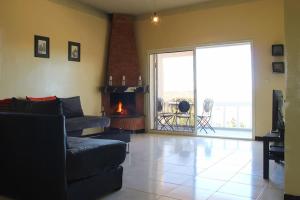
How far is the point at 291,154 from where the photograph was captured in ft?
8.64

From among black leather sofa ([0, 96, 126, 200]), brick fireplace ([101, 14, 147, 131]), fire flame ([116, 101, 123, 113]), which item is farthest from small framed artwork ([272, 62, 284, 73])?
black leather sofa ([0, 96, 126, 200])

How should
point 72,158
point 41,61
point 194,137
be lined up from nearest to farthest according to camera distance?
point 72,158 → point 41,61 → point 194,137

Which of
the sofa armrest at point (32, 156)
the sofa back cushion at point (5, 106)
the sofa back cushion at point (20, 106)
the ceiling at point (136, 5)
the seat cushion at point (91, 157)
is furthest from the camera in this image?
the ceiling at point (136, 5)

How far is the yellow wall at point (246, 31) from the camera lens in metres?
5.86

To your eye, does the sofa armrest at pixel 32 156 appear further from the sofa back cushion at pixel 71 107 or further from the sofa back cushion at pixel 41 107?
the sofa back cushion at pixel 71 107

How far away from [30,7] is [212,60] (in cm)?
557

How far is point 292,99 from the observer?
2611 mm

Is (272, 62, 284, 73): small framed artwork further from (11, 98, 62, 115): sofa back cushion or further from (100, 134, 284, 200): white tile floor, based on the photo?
(11, 98, 62, 115): sofa back cushion

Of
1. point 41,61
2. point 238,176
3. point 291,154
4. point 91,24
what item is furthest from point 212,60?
point 291,154

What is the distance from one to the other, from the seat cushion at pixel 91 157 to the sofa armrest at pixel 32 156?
110 millimetres

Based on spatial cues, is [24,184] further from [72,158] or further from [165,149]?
[165,149]

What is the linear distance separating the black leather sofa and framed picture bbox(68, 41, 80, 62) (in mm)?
3839

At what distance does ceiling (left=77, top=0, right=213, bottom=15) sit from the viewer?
6484mm

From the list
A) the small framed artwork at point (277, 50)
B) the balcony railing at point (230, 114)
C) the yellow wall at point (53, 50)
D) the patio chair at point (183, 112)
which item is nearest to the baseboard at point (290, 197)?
the small framed artwork at point (277, 50)
